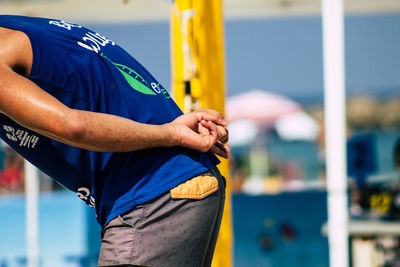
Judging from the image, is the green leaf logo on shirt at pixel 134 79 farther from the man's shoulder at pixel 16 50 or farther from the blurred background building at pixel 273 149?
the blurred background building at pixel 273 149

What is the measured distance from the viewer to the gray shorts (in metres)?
1.26

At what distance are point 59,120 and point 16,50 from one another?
0.58ft

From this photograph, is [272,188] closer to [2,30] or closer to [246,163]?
[246,163]

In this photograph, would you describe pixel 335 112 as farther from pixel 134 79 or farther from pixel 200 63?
pixel 134 79

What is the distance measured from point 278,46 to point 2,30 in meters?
9.40

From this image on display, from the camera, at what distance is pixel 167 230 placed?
4.22 feet

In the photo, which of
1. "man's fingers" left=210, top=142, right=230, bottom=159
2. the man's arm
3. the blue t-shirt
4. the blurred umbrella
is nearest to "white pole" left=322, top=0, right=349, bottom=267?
"man's fingers" left=210, top=142, right=230, bottom=159

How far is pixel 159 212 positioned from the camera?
4.22ft

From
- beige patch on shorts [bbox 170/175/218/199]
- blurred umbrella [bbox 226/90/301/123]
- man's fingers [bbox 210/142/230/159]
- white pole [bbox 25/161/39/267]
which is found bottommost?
white pole [bbox 25/161/39/267]

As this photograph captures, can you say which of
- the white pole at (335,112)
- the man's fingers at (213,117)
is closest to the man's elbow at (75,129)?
the man's fingers at (213,117)

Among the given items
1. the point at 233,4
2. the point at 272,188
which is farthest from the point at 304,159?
the point at 233,4

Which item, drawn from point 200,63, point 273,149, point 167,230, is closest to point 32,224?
point 200,63

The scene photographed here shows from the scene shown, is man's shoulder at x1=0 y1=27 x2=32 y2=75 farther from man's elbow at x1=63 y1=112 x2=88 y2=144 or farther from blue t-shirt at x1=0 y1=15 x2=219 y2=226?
man's elbow at x1=63 y1=112 x2=88 y2=144

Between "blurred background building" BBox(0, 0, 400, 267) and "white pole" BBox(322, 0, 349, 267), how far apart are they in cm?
34
